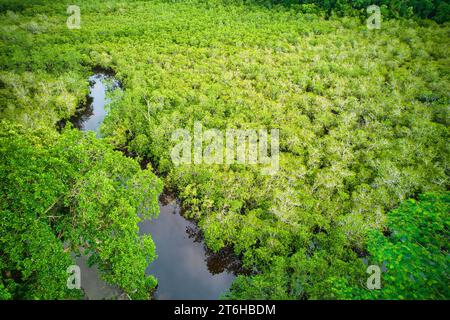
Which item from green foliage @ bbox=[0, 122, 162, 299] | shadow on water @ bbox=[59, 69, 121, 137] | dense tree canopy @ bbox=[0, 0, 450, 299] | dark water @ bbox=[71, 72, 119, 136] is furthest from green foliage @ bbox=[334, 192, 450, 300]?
dark water @ bbox=[71, 72, 119, 136]

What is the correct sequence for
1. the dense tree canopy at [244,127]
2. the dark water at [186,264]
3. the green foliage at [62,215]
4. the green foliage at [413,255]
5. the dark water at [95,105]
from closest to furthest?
1. the green foliage at [62,215]
2. the green foliage at [413,255]
3. the dense tree canopy at [244,127]
4. the dark water at [186,264]
5. the dark water at [95,105]

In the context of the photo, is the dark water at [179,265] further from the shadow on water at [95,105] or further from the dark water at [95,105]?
the dark water at [95,105]

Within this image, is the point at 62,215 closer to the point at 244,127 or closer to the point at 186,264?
the point at 186,264

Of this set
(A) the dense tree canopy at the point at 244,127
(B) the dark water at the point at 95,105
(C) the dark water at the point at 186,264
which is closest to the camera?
(A) the dense tree canopy at the point at 244,127

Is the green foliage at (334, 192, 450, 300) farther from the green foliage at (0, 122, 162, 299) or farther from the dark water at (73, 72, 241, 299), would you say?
the green foliage at (0, 122, 162, 299)

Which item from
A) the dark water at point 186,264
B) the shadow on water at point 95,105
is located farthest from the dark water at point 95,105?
the dark water at point 186,264
